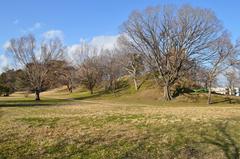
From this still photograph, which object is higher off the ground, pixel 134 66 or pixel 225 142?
pixel 134 66

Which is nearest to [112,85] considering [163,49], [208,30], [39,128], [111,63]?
[111,63]

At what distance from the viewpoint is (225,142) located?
9258 mm

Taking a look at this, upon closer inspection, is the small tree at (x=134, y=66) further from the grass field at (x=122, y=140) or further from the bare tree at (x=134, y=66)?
the grass field at (x=122, y=140)

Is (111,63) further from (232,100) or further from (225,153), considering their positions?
(225,153)

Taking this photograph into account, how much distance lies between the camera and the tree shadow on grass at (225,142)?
8.18m

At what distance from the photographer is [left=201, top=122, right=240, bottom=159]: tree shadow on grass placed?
8180 millimetres

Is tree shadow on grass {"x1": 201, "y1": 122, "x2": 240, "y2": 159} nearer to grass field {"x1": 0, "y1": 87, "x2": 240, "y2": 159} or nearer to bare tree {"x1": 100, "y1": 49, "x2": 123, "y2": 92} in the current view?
grass field {"x1": 0, "y1": 87, "x2": 240, "y2": 159}

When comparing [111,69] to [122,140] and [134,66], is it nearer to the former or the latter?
[134,66]

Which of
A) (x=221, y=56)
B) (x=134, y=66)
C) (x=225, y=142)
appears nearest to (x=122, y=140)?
(x=225, y=142)

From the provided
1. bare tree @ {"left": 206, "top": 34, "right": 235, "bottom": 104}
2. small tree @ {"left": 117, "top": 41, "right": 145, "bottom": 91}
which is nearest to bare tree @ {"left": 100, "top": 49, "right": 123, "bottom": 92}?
small tree @ {"left": 117, "top": 41, "right": 145, "bottom": 91}

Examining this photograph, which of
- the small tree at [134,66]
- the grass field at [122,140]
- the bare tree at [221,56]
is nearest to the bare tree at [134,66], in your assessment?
the small tree at [134,66]

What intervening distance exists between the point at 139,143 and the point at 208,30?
124 ft

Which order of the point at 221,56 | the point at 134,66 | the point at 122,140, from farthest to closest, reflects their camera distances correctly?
Answer: 1. the point at 134,66
2. the point at 221,56
3. the point at 122,140

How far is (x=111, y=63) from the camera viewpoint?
226 ft
